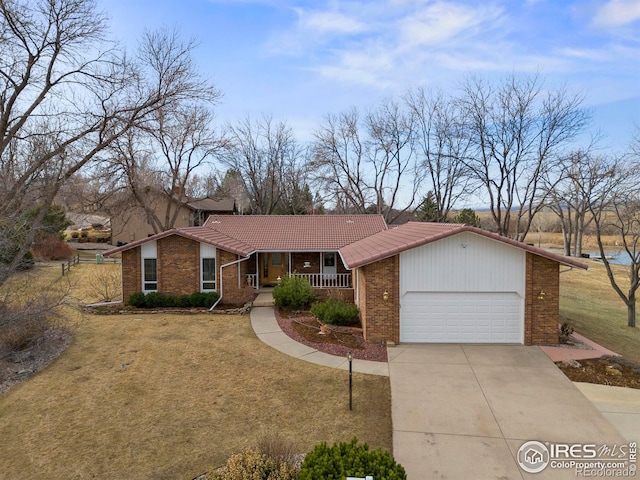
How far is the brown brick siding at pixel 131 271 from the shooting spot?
668 inches

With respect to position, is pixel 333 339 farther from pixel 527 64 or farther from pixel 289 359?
pixel 527 64

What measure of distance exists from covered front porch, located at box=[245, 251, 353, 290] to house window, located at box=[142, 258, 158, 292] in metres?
4.73

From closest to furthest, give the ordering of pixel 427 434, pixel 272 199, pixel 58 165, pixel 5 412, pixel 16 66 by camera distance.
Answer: pixel 427 434 → pixel 5 412 → pixel 16 66 → pixel 58 165 → pixel 272 199

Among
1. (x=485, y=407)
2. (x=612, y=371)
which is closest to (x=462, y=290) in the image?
(x=612, y=371)

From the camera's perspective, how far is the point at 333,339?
1223 cm

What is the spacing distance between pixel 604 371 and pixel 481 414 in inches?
182

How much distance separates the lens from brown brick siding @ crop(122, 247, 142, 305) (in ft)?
55.7

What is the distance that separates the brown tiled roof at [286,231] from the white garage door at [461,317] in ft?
27.2

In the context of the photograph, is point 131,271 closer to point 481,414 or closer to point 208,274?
point 208,274

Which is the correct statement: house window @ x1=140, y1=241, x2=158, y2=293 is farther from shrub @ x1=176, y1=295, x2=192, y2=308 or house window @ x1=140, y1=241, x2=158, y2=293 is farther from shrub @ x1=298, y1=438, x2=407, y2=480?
shrub @ x1=298, y1=438, x2=407, y2=480

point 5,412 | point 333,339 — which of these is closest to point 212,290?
point 333,339

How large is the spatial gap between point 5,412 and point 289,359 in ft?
20.3

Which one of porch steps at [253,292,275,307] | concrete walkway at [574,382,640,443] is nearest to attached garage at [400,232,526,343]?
concrete walkway at [574,382,640,443]

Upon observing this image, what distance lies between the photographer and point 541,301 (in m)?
11.4
